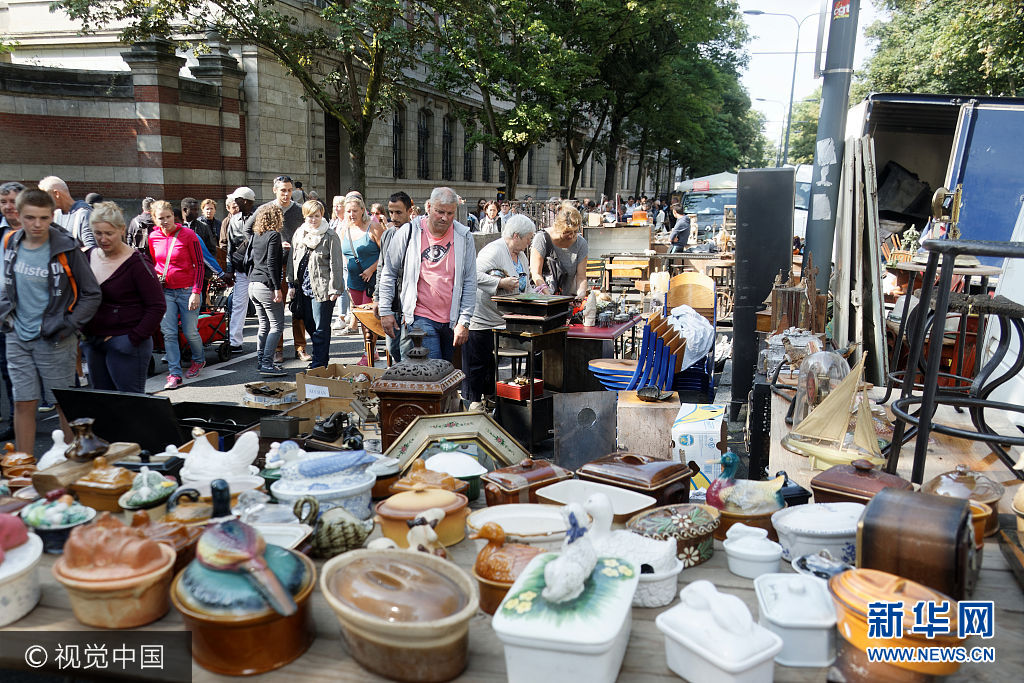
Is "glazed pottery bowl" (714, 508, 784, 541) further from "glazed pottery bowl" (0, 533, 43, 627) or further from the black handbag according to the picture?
the black handbag

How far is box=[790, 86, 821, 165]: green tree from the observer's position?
249ft

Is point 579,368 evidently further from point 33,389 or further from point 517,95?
point 517,95

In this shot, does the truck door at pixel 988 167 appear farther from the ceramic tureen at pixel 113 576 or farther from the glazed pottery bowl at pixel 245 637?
the ceramic tureen at pixel 113 576

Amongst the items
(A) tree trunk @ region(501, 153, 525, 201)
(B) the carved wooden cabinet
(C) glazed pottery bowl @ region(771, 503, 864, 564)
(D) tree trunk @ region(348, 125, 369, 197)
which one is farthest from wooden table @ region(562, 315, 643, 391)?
(A) tree trunk @ region(501, 153, 525, 201)

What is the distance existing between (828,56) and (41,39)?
19.6m

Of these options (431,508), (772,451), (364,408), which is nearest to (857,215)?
(772,451)

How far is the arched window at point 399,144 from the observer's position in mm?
25297

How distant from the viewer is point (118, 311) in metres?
4.43

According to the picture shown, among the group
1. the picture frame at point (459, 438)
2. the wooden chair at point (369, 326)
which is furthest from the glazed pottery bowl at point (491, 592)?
the wooden chair at point (369, 326)

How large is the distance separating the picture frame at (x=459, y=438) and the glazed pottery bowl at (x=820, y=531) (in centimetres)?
110

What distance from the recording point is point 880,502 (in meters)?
1.66

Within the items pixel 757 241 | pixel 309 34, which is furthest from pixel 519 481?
pixel 309 34

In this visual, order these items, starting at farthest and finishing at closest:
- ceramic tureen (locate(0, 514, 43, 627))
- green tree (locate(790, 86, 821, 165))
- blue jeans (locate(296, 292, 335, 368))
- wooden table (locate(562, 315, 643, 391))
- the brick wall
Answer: green tree (locate(790, 86, 821, 165))
the brick wall
blue jeans (locate(296, 292, 335, 368))
wooden table (locate(562, 315, 643, 391))
ceramic tureen (locate(0, 514, 43, 627))

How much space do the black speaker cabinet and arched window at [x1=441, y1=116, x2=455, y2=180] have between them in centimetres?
2432
